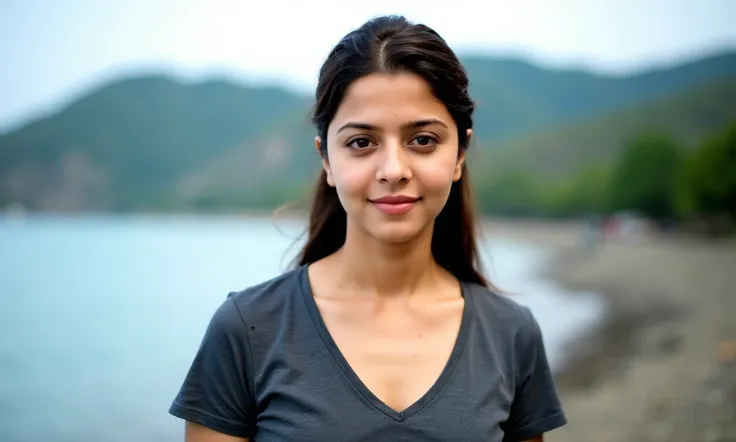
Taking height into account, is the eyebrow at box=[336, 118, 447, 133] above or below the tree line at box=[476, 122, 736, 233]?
below

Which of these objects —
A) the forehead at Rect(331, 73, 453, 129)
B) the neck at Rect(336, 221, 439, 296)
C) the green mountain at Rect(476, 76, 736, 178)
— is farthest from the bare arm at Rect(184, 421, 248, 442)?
the green mountain at Rect(476, 76, 736, 178)

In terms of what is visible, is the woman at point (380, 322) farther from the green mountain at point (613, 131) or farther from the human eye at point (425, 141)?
the green mountain at point (613, 131)

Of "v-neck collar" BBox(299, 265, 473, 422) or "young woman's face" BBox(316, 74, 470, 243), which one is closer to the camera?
"v-neck collar" BBox(299, 265, 473, 422)

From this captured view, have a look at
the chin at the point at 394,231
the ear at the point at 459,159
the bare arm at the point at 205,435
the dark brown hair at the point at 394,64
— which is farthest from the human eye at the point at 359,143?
the bare arm at the point at 205,435

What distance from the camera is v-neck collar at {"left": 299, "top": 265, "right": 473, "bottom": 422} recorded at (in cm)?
185

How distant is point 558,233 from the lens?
7125 centimetres

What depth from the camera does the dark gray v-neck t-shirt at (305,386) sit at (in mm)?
1838

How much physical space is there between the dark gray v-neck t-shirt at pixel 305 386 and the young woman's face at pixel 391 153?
323mm

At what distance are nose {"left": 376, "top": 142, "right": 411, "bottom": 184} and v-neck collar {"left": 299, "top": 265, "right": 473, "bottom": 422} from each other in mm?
405

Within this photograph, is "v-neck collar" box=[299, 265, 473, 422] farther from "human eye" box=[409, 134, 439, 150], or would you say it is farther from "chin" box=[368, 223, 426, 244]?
"human eye" box=[409, 134, 439, 150]

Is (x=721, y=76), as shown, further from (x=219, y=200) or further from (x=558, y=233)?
(x=219, y=200)

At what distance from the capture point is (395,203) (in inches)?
77.9

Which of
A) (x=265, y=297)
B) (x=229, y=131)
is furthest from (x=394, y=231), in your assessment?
(x=229, y=131)

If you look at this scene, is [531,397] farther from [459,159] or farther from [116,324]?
[116,324]
